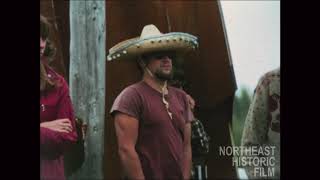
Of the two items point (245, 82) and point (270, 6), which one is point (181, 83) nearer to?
point (245, 82)

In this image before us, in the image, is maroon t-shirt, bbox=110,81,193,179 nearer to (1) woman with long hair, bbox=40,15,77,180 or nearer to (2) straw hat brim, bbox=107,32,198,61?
(2) straw hat brim, bbox=107,32,198,61

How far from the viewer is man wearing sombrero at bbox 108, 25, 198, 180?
8.42 metres

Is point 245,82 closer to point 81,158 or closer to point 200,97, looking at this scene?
point 200,97

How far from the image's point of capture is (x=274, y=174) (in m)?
8.46

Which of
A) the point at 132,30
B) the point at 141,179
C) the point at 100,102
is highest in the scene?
the point at 132,30

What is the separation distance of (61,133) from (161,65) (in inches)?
47.6

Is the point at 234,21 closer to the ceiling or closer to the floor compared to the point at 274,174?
closer to the ceiling

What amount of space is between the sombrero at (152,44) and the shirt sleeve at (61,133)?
1.97ft

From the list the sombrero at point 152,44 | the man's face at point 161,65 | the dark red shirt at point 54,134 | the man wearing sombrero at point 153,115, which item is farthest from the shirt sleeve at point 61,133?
the man's face at point 161,65

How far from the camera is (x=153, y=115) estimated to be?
8430 millimetres

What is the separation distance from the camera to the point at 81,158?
8.51 metres

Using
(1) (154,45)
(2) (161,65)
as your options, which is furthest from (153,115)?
(1) (154,45)

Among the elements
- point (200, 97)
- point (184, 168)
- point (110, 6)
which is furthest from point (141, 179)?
point (110, 6)
